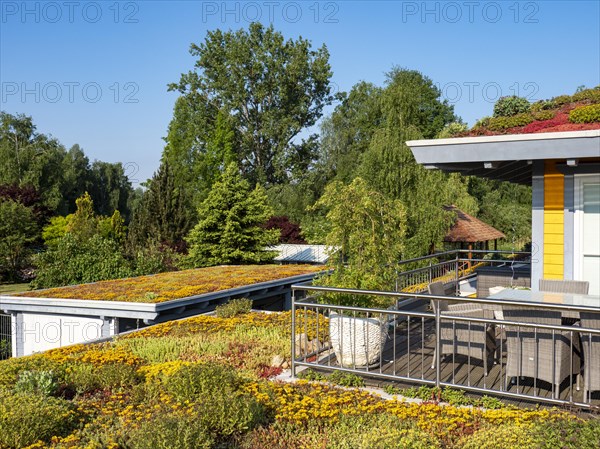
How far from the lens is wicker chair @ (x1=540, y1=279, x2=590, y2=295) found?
7496 millimetres

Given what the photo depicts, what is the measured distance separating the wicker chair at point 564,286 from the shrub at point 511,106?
364 cm

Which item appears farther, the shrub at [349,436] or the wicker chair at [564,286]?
the wicker chair at [564,286]

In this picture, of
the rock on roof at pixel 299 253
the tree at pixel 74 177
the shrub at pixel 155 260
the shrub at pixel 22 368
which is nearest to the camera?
the shrub at pixel 22 368

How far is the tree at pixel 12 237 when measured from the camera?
29.4 metres

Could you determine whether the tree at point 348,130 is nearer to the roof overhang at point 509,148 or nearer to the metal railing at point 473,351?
the roof overhang at point 509,148

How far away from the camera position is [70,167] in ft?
167

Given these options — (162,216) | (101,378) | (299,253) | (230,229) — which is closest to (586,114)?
(101,378)

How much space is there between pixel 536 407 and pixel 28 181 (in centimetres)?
4631

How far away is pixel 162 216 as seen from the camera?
27438 millimetres

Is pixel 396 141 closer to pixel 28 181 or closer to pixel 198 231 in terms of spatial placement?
pixel 198 231

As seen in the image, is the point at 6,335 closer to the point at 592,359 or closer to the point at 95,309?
the point at 95,309

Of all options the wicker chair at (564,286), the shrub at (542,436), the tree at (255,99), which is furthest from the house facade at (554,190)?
the tree at (255,99)

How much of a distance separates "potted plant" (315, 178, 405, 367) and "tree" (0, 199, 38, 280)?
26.2m

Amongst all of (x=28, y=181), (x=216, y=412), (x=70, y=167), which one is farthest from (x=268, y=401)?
(x=70, y=167)
